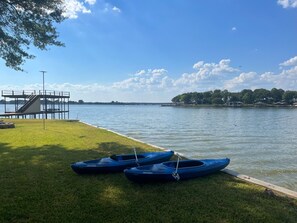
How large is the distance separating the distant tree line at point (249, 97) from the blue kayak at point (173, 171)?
153 metres

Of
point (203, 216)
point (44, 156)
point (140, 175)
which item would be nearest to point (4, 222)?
point (140, 175)

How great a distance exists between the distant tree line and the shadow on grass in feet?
505

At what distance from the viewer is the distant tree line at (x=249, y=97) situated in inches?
5782

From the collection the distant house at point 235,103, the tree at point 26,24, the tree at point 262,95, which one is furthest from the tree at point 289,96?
the tree at point 26,24

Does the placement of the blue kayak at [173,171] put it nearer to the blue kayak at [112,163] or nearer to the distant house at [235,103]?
the blue kayak at [112,163]

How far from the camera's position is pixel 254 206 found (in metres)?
6.29

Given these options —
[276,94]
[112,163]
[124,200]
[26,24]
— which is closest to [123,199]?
[124,200]

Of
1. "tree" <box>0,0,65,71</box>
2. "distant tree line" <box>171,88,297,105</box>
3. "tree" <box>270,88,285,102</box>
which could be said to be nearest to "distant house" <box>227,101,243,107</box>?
"distant tree line" <box>171,88,297,105</box>

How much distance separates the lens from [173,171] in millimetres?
7910

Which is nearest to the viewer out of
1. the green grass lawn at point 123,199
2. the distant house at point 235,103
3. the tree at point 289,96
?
the green grass lawn at point 123,199

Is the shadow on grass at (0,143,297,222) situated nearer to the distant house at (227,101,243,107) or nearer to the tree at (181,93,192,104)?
the distant house at (227,101,243,107)

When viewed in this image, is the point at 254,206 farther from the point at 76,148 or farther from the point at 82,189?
the point at 76,148

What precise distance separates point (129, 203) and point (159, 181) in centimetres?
162

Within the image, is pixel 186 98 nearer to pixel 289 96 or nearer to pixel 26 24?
pixel 289 96
